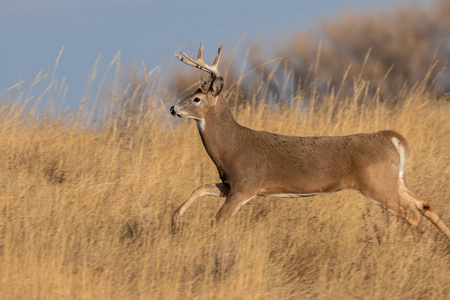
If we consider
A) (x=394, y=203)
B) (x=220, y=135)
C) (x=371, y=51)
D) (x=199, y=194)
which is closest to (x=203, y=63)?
(x=220, y=135)

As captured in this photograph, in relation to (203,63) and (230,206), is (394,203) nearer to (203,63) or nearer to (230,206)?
(230,206)

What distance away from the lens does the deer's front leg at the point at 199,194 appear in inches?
261

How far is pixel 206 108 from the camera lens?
7.07 metres

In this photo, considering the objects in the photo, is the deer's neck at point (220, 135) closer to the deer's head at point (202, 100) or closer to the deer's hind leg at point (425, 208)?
the deer's head at point (202, 100)

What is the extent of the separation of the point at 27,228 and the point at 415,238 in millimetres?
3448

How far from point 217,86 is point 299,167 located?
112 cm

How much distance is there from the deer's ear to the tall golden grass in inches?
45.7

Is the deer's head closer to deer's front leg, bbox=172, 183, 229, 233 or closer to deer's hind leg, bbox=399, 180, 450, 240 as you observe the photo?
deer's front leg, bbox=172, 183, 229, 233

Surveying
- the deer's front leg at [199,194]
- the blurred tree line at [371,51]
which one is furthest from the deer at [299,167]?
the blurred tree line at [371,51]

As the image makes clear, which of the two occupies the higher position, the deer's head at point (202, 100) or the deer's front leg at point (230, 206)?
the deer's head at point (202, 100)

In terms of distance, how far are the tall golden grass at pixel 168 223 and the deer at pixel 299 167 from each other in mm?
233

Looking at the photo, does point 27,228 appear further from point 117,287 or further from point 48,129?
point 48,129

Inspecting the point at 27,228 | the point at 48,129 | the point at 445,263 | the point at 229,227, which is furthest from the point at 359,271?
the point at 48,129

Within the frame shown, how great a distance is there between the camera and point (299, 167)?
6781 millimetres
